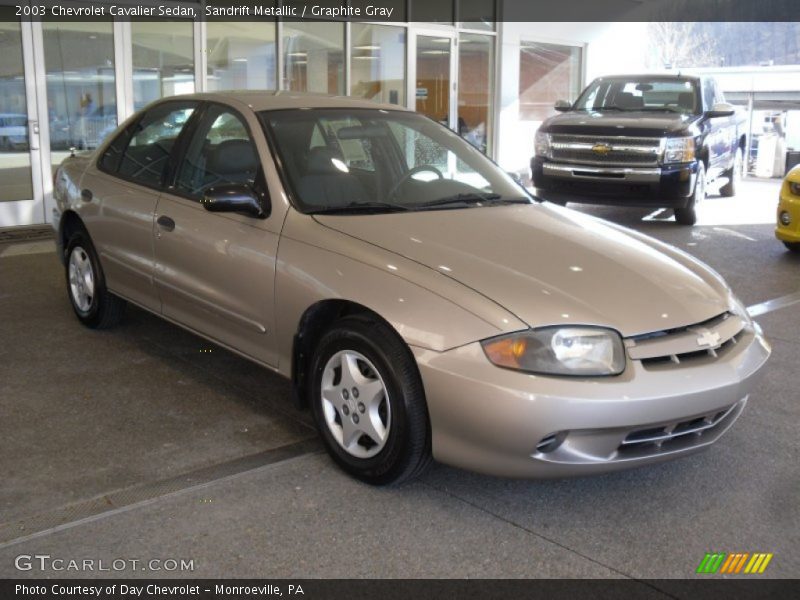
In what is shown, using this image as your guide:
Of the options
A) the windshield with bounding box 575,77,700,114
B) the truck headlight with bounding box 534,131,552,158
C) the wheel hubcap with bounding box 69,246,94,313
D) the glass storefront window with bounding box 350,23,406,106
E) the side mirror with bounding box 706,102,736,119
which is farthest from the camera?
the glass storefront window with bounding box 350,23,406,106

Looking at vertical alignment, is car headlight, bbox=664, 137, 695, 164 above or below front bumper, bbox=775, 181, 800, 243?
above

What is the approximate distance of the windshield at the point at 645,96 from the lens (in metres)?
11.1

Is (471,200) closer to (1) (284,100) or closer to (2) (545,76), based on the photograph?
(1) (284,100)

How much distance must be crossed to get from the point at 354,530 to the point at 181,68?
9.01 metres

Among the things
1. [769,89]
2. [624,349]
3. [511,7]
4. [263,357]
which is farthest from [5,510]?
[769,89]

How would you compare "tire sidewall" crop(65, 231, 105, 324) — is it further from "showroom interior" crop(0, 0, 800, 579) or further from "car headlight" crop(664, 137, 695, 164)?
"car headlight" crop(664, 137, 695, 164)

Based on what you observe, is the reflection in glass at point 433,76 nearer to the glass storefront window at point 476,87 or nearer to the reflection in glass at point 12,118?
the glass storefront window at point 476,87

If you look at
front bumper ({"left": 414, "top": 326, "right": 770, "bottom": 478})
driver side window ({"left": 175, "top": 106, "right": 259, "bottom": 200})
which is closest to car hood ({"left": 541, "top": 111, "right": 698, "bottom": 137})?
driver side window ({"left": 175, "top": 106, "right": 259, "bottom": 200})

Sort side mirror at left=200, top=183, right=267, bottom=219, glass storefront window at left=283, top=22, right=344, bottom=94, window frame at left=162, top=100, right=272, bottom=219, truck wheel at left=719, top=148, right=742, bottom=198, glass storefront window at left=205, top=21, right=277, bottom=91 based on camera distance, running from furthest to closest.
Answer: truck wheel at left=719, top=148, right=742, bottom=198
glass storefront window at left=283, top=22, right=344, bottom=94
glass storefront window at left=205, top=21, right=277, bottom=91
window frame at left=162, top=100, right=272, bottom=219
side mirror at left=200, top=183, right=267, bottom=219

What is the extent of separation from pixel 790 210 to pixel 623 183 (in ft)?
7.25

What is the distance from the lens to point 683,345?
3.23 m

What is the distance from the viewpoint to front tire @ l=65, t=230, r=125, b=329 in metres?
5.44

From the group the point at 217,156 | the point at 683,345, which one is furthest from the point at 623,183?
the point at 683,345

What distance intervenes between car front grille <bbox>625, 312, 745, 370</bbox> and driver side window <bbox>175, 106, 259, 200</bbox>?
1983 mm
